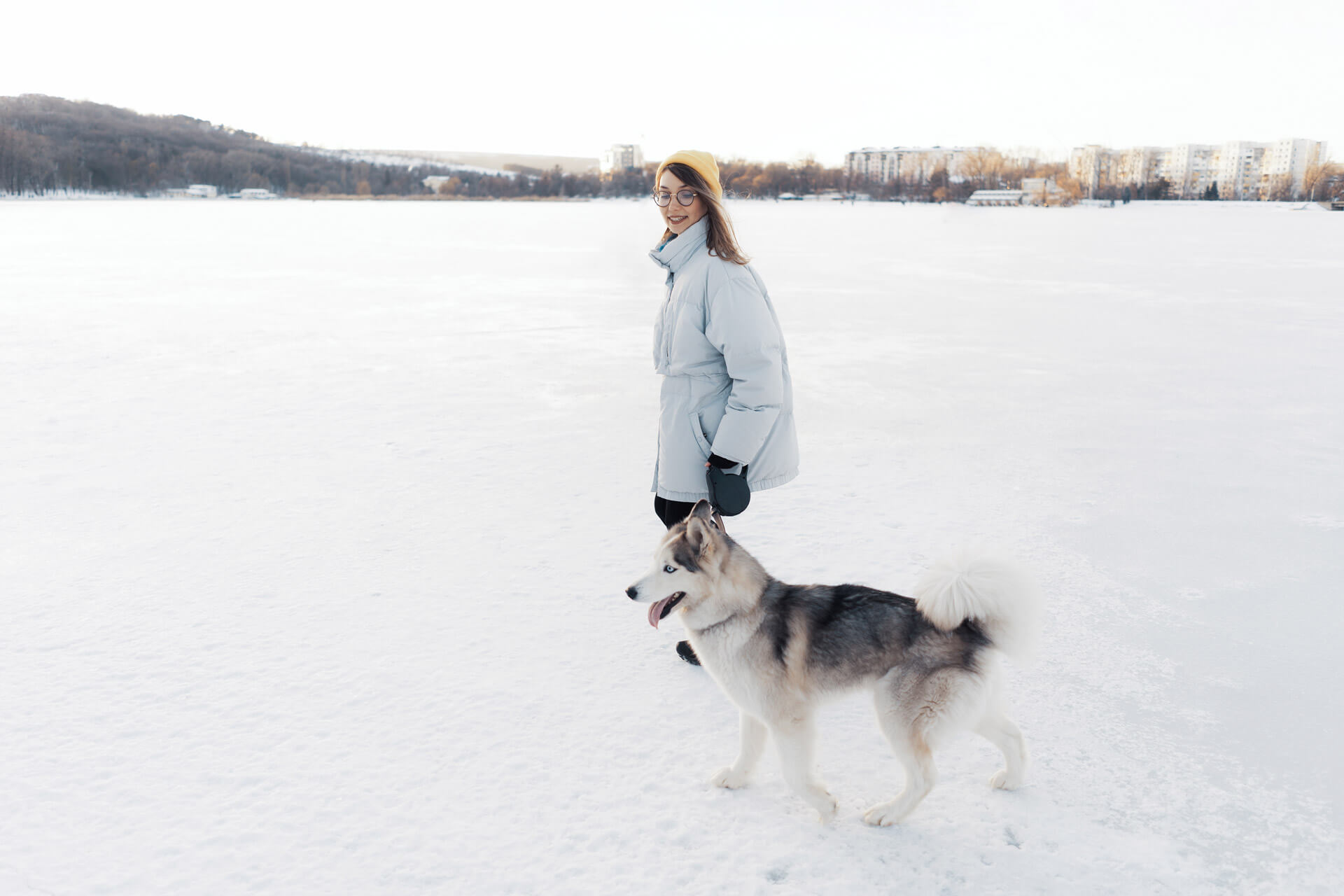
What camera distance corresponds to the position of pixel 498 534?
4594 mm

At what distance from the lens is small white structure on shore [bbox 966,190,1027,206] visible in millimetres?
95438

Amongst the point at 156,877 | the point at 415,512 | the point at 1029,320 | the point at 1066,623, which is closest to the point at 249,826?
the point at 156,877

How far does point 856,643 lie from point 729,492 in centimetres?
67

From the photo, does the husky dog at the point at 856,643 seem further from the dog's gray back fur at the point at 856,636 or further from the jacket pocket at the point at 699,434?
the jacket pocket at the point at 699,434

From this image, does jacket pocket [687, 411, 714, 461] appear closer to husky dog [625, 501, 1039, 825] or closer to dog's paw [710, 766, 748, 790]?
husky dog [625, 501, 1039, 825]

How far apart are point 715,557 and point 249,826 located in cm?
151

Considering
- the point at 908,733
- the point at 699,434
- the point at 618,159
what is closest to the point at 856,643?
the point at 908,733

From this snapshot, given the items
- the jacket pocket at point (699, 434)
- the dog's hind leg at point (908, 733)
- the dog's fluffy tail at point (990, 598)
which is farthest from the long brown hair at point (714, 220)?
the dog's hind leg at point (908, 733)

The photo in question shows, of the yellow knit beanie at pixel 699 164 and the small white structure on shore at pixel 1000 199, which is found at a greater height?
the small white structure on shore at pixel 1000 199

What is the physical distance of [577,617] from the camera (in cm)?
371

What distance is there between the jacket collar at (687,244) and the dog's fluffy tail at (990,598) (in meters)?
1.32

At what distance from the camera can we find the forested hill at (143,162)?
297 ft

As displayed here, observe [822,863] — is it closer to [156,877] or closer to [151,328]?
[156,877]

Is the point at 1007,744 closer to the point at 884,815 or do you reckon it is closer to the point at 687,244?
the point at 884,815
